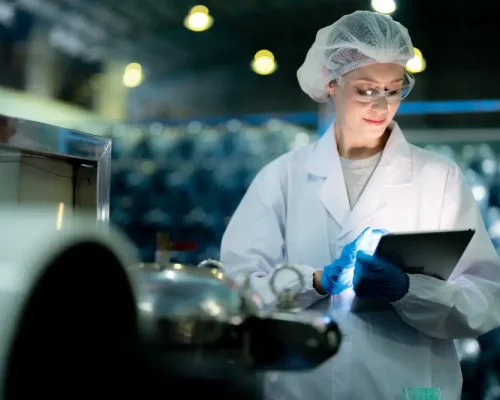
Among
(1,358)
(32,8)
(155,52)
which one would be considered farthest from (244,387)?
(155,52)

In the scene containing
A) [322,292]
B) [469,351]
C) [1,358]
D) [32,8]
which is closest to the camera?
[1,358]

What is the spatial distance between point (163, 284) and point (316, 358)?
0.60 ft

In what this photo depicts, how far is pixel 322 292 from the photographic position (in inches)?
63.8

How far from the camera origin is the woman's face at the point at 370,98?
1646 millimetres


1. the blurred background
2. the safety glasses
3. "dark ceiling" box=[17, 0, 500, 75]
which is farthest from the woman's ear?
"dark ceiling" box=[17, 0, 500, 75]

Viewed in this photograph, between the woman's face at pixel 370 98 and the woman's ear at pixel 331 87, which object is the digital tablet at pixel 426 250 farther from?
the woman's ear at pixel 331 87

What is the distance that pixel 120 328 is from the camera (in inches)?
27.3

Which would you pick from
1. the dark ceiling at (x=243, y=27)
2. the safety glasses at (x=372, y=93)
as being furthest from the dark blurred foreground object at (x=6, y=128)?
the dark ceiling at (x=243, y=27)

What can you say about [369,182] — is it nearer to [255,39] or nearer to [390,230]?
[390,230]

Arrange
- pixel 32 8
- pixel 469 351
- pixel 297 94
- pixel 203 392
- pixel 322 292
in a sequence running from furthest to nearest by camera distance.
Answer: pixel 297 94
pixel 32 8
pixel 469 351
pixel 322 292
pixel 203 392

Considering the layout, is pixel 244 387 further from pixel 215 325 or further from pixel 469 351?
pixel 469 351

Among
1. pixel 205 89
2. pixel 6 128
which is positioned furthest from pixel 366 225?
pixel 205 89

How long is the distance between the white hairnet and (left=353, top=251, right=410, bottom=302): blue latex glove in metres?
0.51

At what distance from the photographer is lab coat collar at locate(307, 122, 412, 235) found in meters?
1.72
